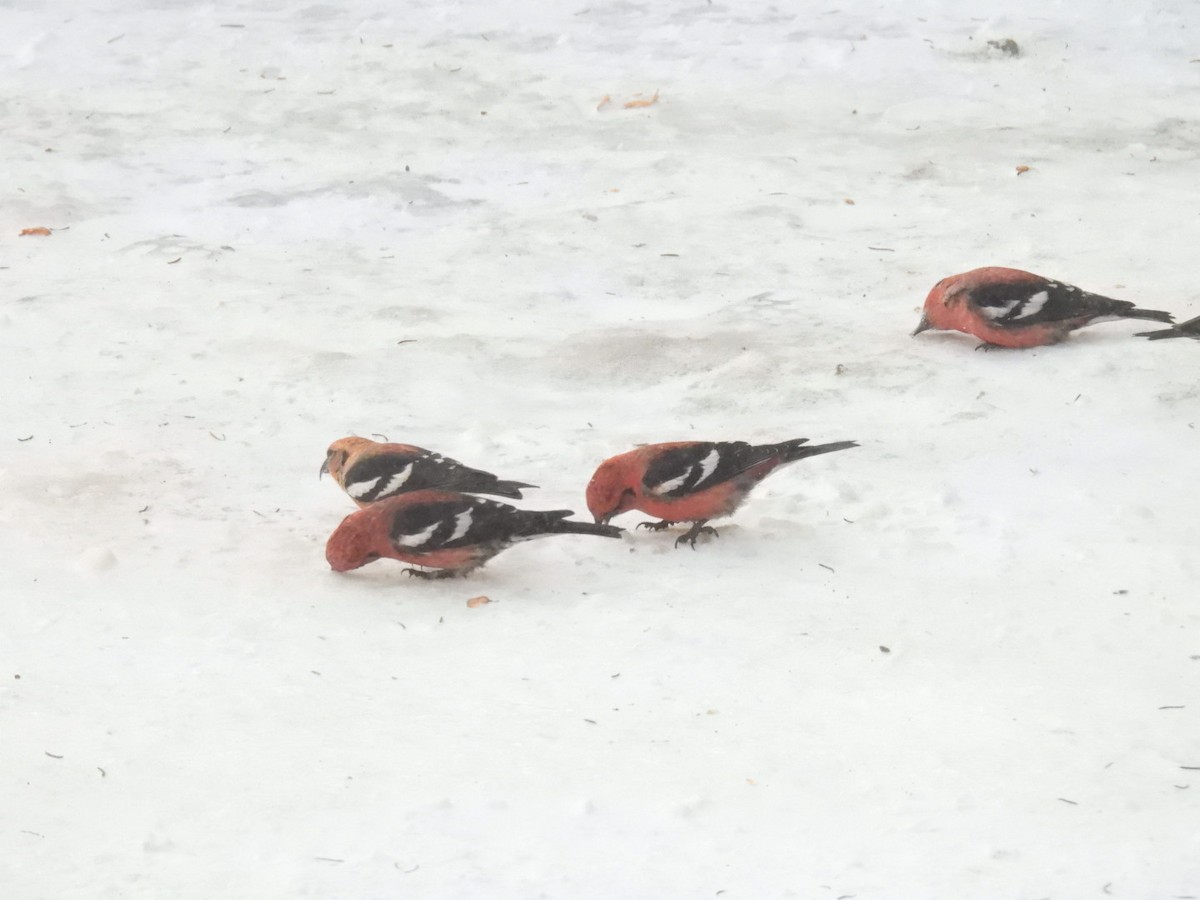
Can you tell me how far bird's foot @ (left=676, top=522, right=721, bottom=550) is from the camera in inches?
223

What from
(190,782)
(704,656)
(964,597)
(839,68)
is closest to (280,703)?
(190,782)

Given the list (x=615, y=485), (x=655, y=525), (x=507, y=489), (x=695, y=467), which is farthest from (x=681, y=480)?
(x=507, y=489)

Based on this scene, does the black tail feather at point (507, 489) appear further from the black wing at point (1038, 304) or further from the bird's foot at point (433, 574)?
the black wing at point (1038, 304)

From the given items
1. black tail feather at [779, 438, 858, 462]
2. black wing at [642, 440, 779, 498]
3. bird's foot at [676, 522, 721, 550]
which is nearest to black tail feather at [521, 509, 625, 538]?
black wing at [642, 440, 779, 498]

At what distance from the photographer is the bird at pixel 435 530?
518cm

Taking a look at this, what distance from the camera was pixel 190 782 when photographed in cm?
398

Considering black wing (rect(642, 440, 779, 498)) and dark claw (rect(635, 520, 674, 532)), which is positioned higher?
black wing (rect(642, 440, 779, 498))

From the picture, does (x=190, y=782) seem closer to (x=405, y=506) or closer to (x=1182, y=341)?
(x=405, y=506)

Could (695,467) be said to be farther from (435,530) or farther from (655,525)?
(435,530)

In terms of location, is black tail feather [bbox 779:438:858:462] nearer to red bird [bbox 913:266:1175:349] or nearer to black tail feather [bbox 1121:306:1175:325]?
red bird [bbox 913:266:1175:349]

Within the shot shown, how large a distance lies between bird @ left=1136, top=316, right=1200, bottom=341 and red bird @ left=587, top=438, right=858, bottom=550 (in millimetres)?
2584

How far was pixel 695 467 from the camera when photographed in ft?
18.0

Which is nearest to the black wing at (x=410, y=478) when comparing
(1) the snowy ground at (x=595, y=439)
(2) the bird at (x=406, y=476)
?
(2) the bird at (x=406, y=476)

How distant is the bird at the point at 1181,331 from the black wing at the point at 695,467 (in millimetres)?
2669
